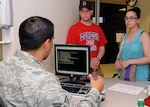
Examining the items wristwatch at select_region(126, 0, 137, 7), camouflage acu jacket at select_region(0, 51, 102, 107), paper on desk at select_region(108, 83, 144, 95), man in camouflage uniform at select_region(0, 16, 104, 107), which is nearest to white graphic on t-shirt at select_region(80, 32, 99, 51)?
paper on desk at select_region(108, 83, 144, 95)

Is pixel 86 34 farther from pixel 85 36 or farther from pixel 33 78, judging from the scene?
pixel 33 78

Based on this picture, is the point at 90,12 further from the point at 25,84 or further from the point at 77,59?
the point at 25,84

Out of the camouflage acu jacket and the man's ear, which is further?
the man's ear

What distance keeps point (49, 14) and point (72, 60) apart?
0.60 metres

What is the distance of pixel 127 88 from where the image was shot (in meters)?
2.00

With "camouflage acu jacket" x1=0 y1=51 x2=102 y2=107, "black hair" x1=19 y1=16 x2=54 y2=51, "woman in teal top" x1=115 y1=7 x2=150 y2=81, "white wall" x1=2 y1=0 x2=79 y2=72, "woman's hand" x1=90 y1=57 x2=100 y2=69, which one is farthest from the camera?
"woman's hand" x1=90 y1=57 x2=100 y2=69

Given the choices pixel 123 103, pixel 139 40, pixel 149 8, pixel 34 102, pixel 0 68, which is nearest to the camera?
pixel 34 102

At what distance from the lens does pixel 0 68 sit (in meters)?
1.19

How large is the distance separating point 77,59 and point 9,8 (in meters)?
0.77

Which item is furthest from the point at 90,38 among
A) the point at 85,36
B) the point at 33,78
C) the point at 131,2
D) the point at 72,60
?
the point at 131,2

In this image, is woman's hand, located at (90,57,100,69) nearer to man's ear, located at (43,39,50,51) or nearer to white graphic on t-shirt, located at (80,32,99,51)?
white graphic on t-shirt, located at (80,32,99,51)

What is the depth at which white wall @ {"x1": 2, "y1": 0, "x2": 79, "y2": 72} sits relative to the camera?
200cm

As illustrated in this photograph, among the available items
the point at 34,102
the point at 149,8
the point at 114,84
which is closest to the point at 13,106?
the point at 34,102

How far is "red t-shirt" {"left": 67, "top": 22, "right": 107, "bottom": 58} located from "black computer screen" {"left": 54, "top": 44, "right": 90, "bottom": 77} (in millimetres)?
398
